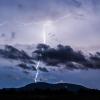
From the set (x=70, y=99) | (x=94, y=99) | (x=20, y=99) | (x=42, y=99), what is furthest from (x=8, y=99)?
(x=94, y=99)

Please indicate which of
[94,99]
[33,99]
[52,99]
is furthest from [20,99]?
[94,99]

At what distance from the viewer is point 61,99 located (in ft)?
579

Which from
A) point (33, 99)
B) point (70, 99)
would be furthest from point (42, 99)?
point (70, 99)

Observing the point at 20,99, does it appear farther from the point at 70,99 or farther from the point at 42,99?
the point at 70,99

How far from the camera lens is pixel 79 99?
17925 centimetres

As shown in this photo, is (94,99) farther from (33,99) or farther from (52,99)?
(33,99)

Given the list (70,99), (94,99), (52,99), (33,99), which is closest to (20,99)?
(33,99)

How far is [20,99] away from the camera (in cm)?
17400

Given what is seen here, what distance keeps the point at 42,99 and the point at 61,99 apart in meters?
13.0

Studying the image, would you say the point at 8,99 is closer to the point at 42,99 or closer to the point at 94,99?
the point at 42,99

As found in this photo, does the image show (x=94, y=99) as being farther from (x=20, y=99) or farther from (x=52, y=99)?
(x=20, y=99)

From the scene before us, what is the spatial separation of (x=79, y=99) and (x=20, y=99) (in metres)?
36.4

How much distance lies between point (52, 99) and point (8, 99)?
26.9 m

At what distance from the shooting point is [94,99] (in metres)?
178
